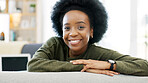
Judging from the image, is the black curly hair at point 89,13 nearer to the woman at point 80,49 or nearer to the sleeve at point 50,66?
the woman at point 80,49

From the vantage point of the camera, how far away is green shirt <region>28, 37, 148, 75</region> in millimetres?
1047

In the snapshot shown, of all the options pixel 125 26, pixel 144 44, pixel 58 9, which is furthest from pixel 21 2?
pixel 58 9

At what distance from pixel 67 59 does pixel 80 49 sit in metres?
0.15

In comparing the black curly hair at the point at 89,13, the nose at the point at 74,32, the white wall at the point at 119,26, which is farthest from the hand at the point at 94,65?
the white wall at the point at 119,26

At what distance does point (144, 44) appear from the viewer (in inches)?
146

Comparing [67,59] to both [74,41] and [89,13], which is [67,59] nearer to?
[74,41]

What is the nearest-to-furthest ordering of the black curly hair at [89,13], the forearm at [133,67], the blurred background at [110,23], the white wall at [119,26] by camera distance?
the forearm at [133,67]
the black curly hair at [89,13]
the blurred background at [110,23]
the white wall at [119,26]

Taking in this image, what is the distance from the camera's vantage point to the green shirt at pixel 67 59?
1.05 m

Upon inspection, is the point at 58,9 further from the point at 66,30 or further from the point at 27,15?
the point at 27,15

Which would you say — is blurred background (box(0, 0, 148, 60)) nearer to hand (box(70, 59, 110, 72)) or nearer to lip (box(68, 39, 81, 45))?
lip (box(68, 39, 81, 45))

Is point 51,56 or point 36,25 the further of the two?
point 36,25

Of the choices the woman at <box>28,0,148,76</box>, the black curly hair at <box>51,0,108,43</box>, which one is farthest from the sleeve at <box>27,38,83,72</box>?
the black curly hair at <box>51,0,108,43</box>

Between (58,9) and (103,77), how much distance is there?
0.73 m

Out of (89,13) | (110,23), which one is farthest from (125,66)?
(110,23)
